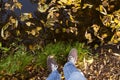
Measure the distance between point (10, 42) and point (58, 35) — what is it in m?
0.62

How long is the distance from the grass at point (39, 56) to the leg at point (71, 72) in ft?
0.82

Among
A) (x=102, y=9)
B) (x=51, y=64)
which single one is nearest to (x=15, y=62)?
(x=51, y=64)

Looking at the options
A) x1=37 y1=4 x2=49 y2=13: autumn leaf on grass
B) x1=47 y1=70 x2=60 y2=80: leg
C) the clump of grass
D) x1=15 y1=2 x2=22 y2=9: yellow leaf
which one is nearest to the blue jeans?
x1=47 y1=70 x2=60 y2=80: leg

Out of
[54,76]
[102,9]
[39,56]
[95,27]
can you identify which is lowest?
[54,76]

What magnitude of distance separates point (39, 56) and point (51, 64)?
0.28 m

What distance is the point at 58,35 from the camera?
4.20 m

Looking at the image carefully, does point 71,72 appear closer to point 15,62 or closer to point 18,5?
point 15,62

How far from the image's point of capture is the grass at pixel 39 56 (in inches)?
156

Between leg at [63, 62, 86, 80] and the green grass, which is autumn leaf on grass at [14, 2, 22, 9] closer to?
the green grass

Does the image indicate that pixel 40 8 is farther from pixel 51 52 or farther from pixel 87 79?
pixel 87 79

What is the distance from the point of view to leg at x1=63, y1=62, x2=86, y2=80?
3.64 m

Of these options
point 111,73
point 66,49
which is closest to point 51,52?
point 66,49

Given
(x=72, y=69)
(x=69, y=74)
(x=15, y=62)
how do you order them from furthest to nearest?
(x=15, y=62) → (x=72, y=69) → (x=69, y=74)

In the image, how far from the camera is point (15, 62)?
399 cm
